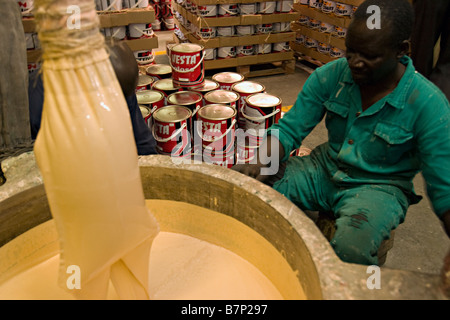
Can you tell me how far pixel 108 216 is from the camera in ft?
3.01

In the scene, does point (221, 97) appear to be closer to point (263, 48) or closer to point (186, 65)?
point (186, 65)

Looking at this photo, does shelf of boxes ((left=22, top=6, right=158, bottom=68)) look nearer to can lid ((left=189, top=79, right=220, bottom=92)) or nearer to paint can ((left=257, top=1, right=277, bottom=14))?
can lid ((left=189, top=79, right=220, bottom=92))

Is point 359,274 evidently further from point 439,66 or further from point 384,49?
point 439,66

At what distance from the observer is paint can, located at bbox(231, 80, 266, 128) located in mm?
2641

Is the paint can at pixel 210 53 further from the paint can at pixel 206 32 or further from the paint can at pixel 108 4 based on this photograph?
the paint can at pixel 108 4

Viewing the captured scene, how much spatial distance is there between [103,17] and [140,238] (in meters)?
2.53

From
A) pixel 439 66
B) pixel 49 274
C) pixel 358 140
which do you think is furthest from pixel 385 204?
pixel 439 66

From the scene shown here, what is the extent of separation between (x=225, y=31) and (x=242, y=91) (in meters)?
1.73

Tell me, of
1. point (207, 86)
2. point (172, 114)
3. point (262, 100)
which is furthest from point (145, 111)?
point (262, 100)

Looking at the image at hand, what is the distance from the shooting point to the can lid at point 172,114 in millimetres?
2310

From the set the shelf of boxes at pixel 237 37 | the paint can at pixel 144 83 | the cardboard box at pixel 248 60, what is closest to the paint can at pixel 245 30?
the shelf of boxes at pixel 237 37

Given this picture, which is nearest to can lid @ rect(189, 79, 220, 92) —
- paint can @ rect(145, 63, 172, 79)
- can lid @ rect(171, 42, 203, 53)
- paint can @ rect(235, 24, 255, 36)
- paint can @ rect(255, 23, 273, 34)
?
can lid @ rect(171, 42, 203, 53)

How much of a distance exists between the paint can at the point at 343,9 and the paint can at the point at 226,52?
1190 millimetres

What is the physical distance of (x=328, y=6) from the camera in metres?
4.33
